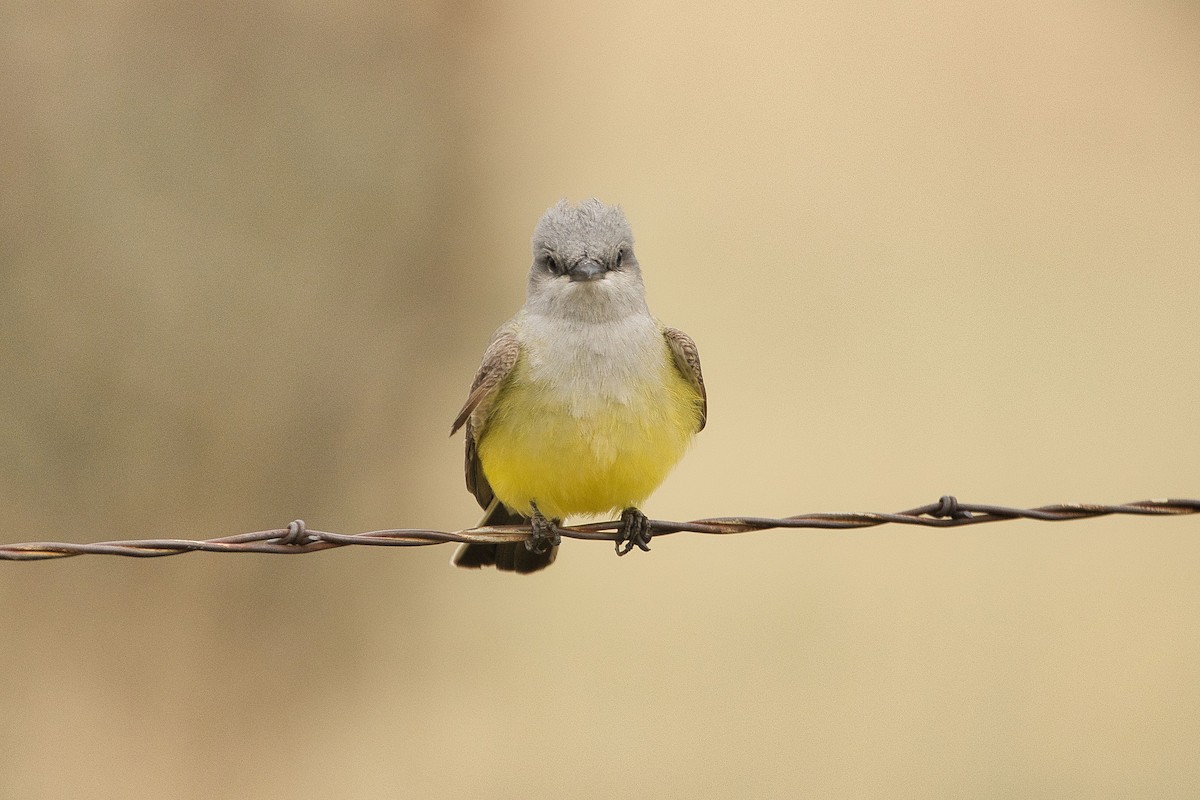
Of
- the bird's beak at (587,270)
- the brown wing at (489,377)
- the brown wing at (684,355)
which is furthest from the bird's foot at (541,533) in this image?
the bird's beak at (587,270)

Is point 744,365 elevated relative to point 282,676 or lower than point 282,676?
elevated

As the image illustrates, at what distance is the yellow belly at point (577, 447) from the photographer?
4.13m

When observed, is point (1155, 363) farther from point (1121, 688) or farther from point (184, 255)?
point (184, 255)

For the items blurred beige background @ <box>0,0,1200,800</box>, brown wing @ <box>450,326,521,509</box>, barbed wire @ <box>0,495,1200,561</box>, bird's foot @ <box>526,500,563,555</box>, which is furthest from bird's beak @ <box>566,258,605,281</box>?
blurred beige background @ <box>0,0,1200,800</box>

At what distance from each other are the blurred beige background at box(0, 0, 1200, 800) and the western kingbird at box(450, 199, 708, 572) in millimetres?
2932

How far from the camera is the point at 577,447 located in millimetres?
4125

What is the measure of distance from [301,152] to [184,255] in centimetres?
98

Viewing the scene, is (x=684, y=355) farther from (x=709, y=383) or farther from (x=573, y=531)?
(x=709, y=383)

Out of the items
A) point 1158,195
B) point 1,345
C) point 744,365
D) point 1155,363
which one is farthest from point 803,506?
point 1,345

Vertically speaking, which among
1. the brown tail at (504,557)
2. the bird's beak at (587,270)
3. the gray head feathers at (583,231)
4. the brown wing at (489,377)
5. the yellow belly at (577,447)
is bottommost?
the brown tail at (504,557)

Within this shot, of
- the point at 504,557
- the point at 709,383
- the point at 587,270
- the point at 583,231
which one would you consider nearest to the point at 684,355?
the point at 587,270

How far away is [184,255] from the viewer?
7.48 metres

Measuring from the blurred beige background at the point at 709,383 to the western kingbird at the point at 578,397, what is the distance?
115 inches

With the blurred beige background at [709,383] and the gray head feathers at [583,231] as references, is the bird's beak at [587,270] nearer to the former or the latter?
the gray head feathers at [583,231]
